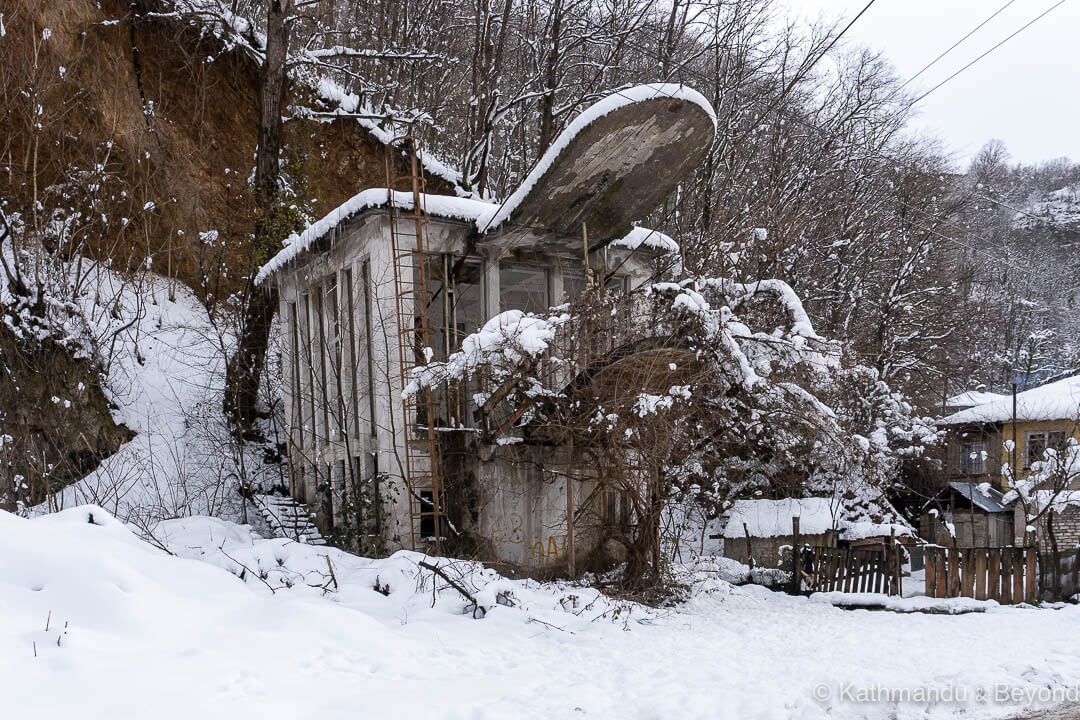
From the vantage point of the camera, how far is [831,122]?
78.0ft

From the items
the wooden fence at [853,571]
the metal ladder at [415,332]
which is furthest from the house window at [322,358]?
the wooden fence at [853,571]

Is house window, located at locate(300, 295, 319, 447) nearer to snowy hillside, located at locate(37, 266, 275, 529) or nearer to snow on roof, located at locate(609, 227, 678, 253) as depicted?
snowy hillside, located at locate(37, 266, 275, 529)

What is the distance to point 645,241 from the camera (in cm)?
1295

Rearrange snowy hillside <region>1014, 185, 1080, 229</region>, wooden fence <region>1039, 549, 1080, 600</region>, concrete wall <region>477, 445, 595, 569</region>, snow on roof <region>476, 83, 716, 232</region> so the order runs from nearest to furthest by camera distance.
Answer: snow on roof <region>476, 83, 716, 232</region>, concrete wall <region>477, 445, 595, 569</region>, wooden fence <region>1039, 549, 1080, 600</region>, snowy hillside <region>1014, 185, 1080, 229</region>

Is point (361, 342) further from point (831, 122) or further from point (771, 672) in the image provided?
point (831, 122)

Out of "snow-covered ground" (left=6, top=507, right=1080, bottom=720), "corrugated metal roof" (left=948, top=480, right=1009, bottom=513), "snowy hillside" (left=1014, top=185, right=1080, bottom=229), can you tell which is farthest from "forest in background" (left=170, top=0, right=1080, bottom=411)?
"snowy hillside" (left=1014, top=185, right=1080, bottom=229)

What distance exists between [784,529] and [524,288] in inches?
307

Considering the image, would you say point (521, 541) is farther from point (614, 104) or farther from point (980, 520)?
point (980, 520)

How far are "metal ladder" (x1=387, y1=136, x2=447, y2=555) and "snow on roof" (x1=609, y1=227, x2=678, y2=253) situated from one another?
10.6 feet

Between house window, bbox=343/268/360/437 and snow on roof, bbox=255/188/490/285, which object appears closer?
snow on roof, bbox=255/188/490/285

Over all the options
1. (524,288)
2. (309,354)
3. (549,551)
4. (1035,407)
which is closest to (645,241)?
(524,288)

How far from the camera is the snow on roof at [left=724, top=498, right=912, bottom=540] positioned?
16219 mm

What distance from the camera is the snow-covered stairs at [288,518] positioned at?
12.7 metres

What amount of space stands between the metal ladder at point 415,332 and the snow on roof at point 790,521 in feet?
25.2
